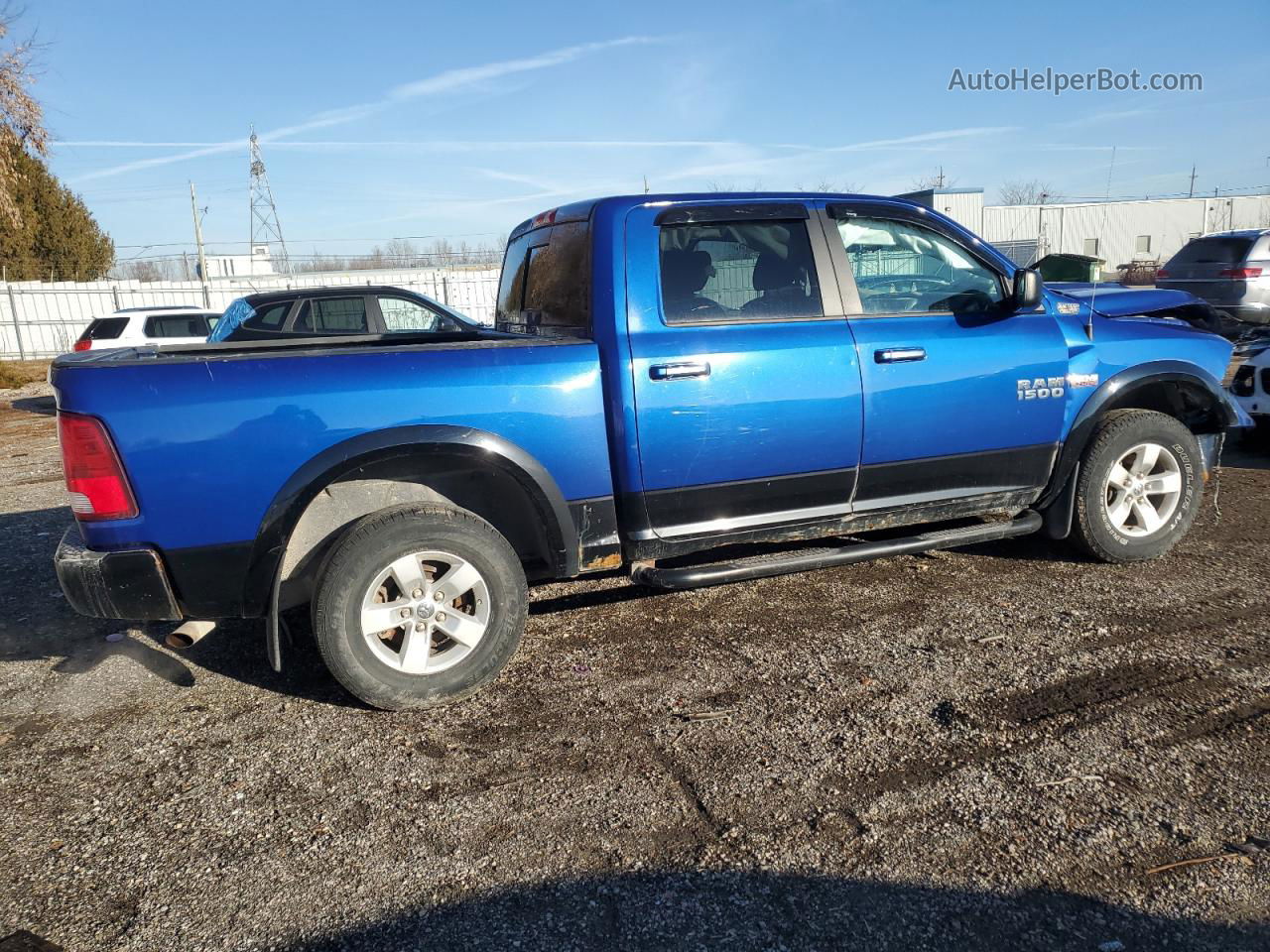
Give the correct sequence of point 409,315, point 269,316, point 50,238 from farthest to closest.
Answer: point 50,238
point 409,315
point 269,316

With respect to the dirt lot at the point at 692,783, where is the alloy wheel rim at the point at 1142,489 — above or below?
above

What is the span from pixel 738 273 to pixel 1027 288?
1.42 m

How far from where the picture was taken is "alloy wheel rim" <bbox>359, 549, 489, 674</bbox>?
11.2 feet

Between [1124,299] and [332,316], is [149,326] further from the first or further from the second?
[1124,299]

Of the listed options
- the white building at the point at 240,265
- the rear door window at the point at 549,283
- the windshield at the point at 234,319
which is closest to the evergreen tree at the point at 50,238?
the white building at the point at 240,265

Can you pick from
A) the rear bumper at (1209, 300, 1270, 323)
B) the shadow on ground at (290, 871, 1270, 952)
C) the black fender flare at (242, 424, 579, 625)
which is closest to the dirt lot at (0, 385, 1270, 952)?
the shadow on ground at (290, 871, 1270, 952)

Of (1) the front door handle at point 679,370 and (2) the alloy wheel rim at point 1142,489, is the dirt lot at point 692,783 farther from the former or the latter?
(1) the front door handle at point 679,370

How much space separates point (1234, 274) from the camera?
1279 centimetres

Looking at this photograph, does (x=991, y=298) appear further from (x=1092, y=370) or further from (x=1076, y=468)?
(x=1076, y=468)

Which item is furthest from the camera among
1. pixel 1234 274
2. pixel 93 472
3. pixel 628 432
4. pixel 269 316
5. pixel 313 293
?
pixel 1234 274

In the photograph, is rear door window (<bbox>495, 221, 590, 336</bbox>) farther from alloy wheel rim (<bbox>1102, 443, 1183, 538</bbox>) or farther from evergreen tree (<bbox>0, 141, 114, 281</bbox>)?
evergreen tree (<bbox>0, 141, 114, 281</bbox>)

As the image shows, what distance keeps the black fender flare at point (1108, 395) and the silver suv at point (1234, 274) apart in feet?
31.6

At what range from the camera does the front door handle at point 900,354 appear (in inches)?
159

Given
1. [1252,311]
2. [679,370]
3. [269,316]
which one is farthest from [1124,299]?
[1252,311]
